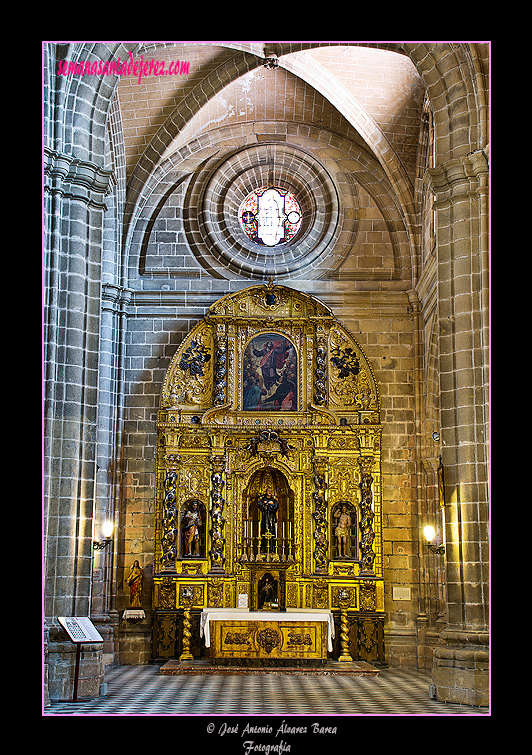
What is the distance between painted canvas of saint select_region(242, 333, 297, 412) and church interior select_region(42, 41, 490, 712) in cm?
5

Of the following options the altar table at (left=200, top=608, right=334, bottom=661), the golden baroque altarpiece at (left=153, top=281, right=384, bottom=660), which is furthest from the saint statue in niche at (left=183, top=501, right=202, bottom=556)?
the altar table at (left=200, top=608, right=334, bottom=661)

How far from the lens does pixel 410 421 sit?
61.4 feet

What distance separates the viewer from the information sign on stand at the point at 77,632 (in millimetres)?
10817

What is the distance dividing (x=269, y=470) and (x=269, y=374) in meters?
2.09

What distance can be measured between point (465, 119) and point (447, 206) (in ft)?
4.17

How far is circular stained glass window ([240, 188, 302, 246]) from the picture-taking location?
20.2 meters

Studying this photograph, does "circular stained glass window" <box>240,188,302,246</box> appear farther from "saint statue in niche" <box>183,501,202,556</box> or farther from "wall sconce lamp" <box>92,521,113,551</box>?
"wall sconce lamp" <box>92,521,113,551</box>

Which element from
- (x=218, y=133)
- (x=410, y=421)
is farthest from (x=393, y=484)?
(x=218, y=133)

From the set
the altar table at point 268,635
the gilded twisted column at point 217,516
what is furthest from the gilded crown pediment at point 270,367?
the altar table at point 268,635

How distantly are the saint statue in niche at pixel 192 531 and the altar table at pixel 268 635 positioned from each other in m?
2.29

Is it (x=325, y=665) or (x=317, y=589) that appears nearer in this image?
(x=325, y=665)

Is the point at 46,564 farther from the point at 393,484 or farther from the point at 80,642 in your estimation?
the point at 393,484

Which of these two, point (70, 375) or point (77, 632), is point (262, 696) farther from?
point (70, 375)

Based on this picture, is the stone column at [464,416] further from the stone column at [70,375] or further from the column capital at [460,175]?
the stone column at [70,375]
